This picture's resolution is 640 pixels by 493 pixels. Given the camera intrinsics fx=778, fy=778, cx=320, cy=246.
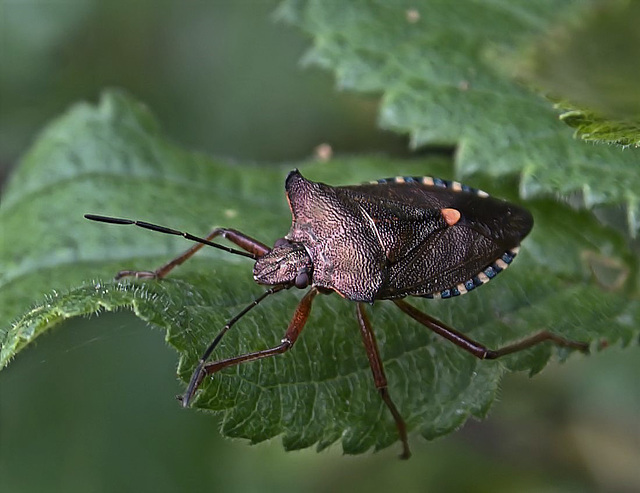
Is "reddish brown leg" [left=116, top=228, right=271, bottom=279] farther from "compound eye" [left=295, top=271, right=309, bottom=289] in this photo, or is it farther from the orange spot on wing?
the orange spot on wing

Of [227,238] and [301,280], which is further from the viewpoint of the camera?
[227,238]

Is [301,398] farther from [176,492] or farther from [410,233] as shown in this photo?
[176,492]

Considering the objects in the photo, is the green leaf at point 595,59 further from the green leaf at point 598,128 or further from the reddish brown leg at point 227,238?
the reddish brown leg at point 227,238

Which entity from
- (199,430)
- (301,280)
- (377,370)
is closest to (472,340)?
(377,370)

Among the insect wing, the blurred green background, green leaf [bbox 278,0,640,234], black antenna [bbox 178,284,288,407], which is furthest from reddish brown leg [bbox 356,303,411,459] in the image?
the blurred green background

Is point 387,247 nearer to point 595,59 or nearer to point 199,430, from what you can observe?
point 595,59

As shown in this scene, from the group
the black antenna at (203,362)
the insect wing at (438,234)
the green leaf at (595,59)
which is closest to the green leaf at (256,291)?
the black antenna at (203,362)
